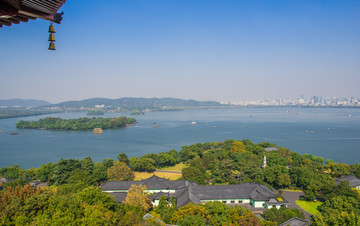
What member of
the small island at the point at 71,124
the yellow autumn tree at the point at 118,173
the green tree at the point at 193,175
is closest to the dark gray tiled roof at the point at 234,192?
the green tree at the point at 193,175

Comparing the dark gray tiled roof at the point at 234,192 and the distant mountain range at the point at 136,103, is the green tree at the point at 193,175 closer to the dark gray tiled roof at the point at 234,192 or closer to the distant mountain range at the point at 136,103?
the dark gray tiled roof at the point at 234,192

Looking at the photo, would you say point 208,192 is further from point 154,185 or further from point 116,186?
point 116,186

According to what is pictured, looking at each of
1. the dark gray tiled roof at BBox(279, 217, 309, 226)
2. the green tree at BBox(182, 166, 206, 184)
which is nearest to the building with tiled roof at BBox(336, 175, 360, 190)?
the dark gray tiled roof at BBox(279, 217, 309, 226)

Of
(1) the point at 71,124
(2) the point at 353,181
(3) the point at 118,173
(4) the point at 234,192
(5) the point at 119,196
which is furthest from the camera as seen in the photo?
(1) the point at 71,124

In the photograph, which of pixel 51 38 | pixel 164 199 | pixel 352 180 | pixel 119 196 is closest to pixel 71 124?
pixel 119 196

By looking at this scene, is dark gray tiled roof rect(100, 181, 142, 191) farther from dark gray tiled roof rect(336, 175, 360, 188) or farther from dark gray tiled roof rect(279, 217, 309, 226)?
dark gray tiled roof rect(336, 175, 360, 188)
